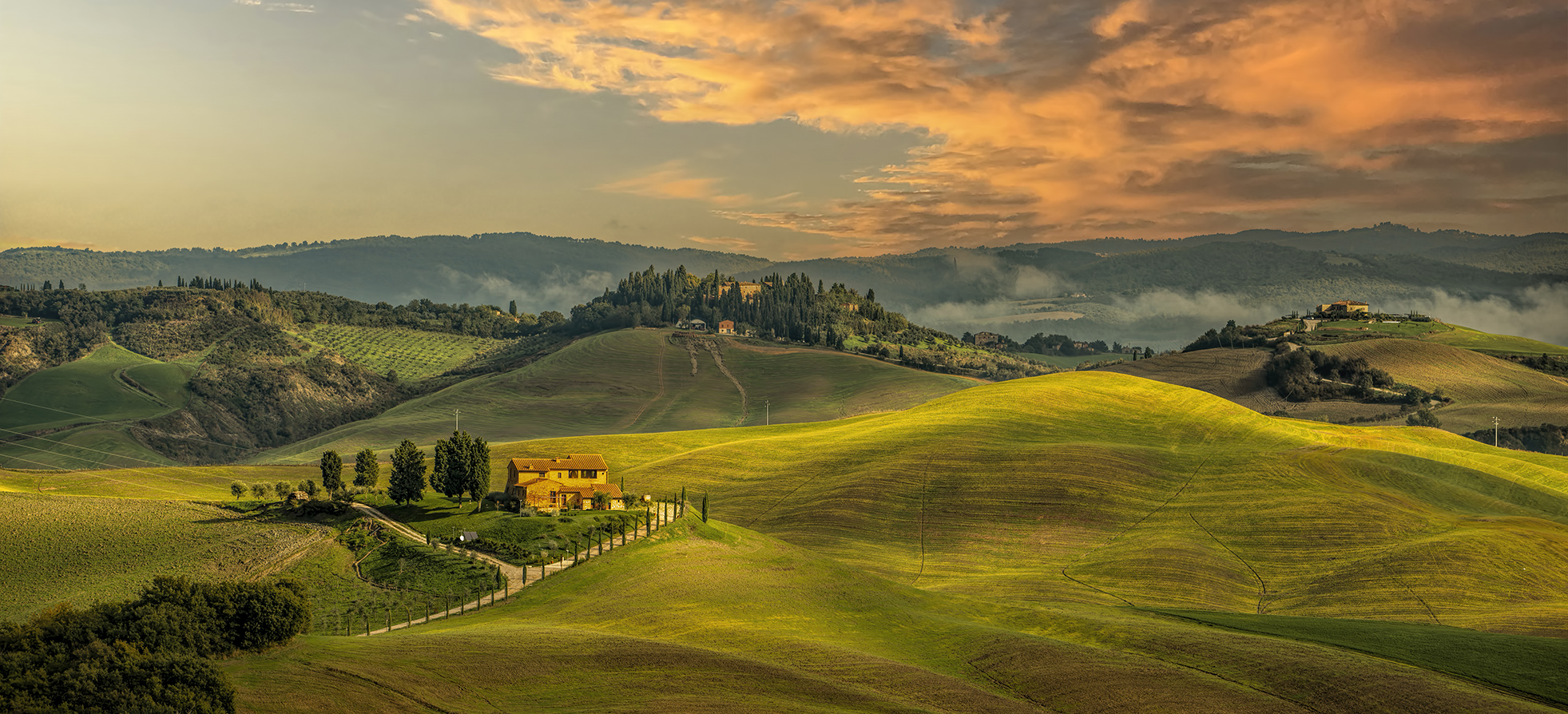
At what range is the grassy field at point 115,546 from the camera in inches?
2803

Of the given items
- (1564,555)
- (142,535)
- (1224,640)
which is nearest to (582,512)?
(142,535)

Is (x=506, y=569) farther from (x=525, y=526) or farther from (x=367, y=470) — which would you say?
(x=367, y=470)

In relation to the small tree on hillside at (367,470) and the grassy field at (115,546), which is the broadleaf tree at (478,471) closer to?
the grassy field at (115,546)

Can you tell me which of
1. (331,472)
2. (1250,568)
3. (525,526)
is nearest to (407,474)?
(525,526)

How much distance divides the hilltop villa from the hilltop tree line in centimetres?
4956

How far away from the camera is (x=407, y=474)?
330 feet

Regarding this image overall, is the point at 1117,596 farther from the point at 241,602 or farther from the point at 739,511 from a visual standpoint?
the point at 241,602

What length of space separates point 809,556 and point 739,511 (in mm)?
34219

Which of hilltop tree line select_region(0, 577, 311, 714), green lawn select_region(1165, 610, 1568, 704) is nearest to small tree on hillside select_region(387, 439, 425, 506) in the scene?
hilltop tree line select_region(0, 577, 311, 714)

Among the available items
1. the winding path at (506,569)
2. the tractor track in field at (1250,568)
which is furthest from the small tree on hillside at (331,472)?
the tractor track in field at (1250,568)

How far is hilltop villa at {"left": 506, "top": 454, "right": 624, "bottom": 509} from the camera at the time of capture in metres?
99.2

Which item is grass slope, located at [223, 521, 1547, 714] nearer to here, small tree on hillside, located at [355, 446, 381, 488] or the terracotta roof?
the terracotta roof

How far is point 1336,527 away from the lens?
103 meters

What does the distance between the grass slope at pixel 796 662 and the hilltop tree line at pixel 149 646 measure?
1.59 metres
